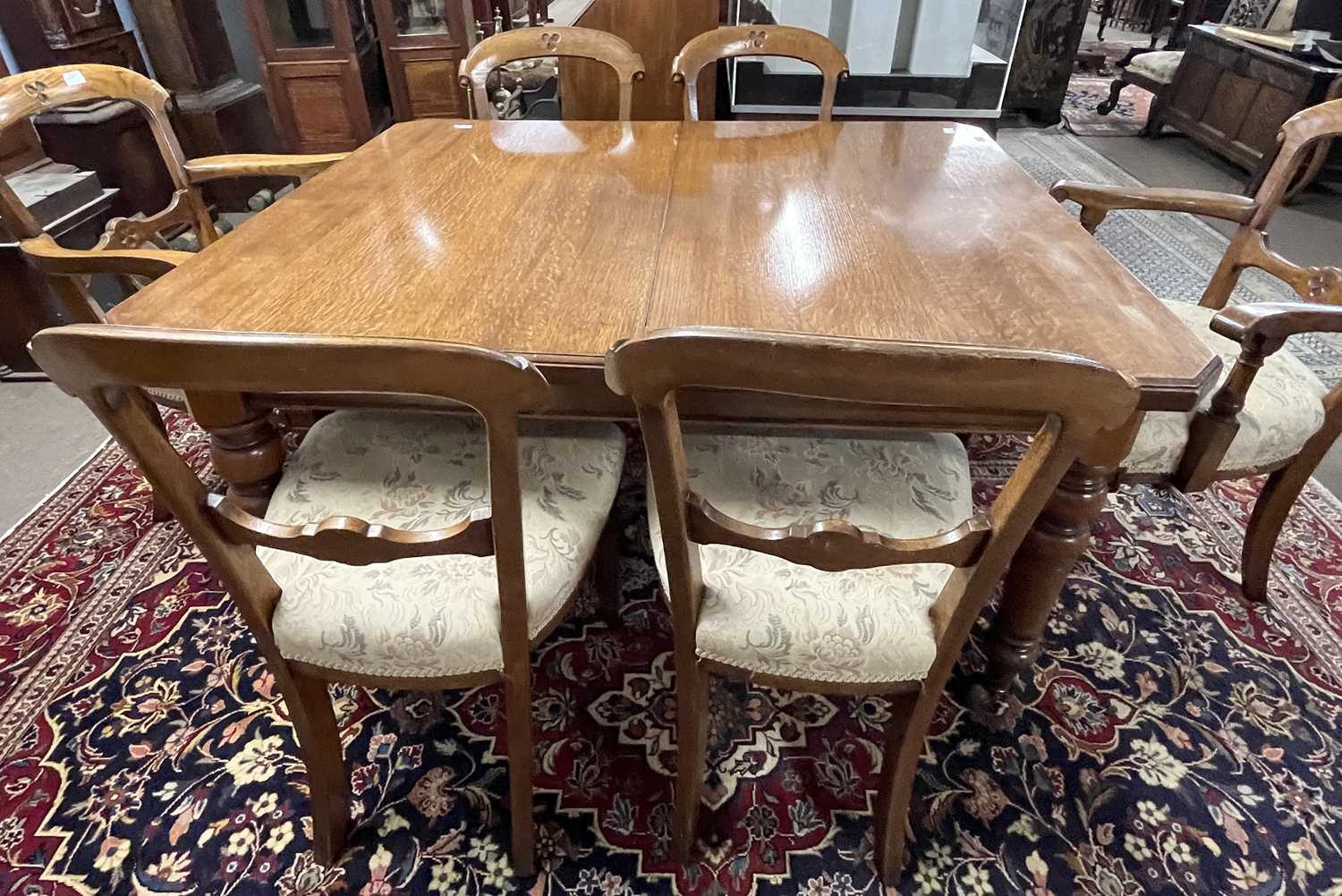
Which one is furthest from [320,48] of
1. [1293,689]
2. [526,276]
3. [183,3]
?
[1293,689]

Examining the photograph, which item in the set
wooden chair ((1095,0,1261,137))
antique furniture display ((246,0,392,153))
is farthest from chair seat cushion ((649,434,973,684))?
wooden chair ((1095,0,1261,137))

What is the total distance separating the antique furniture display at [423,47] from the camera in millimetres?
3465

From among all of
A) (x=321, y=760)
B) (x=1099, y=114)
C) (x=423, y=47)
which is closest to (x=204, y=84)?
(x=423, y=47)

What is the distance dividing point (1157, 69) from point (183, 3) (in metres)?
4.92

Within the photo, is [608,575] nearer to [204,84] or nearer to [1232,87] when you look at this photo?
[204,84]

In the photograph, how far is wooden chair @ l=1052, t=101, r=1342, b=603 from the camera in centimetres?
98

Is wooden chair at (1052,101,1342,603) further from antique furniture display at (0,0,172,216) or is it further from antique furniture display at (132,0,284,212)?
antique furniture display at (132,0,284,212)

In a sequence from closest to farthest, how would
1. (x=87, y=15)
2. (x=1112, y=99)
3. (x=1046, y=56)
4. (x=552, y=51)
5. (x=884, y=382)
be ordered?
(x=884, y=382)
(x=552, y=51)
(x=87, y=15)
(x=1046, y=56)
(x=1112, y=99)

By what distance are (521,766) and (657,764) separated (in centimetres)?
29

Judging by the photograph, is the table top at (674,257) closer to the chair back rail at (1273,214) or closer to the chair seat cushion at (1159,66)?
the chair back rail at (1273,214)

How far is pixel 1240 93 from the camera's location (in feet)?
11.6

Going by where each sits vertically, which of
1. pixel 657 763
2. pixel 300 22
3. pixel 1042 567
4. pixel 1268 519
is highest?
pixel 300 22

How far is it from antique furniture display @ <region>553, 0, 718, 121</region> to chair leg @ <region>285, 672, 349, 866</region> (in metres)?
2.22

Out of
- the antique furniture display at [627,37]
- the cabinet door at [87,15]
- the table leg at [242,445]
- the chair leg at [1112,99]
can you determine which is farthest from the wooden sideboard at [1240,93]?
the cabinet door at [87,15]
